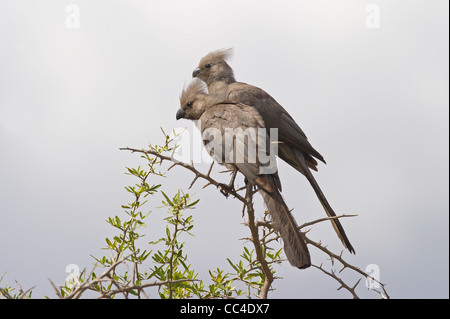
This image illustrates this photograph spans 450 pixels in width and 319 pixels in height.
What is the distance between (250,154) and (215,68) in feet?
9.59

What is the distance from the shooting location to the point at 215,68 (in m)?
7.28

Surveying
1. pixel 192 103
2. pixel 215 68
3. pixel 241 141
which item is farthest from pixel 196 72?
pixel 241 141

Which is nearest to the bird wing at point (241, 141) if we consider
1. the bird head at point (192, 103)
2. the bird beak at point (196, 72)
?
the bird head at point (192, 103)

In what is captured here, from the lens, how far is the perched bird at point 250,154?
13.4 feet

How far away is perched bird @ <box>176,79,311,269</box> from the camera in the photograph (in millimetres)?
4070

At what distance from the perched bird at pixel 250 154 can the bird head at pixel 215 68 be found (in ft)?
5.36

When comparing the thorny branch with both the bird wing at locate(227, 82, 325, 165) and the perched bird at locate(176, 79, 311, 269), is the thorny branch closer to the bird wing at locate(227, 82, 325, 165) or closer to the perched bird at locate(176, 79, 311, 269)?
the perched bird at locate(176, 79, 311, 269)

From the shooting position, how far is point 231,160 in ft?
15.5

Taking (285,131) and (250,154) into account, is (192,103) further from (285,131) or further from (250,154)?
(250,154)

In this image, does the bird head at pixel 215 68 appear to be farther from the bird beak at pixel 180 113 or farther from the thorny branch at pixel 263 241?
the thorny branch at pixel 263 241

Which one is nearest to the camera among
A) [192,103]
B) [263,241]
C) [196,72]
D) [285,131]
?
[263,241]

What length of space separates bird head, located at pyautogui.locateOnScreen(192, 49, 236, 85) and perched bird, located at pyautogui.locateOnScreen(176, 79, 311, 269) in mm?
1633
